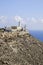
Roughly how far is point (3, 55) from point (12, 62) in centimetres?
122

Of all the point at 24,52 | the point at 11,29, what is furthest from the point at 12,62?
the point at 11,29

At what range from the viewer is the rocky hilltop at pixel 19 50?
69.5 ft

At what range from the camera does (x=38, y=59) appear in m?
23.4

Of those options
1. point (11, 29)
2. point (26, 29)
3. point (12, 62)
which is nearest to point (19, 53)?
point (12, 62)

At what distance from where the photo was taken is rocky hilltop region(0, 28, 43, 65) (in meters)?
21.2

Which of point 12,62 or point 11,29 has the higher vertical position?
point 11,29

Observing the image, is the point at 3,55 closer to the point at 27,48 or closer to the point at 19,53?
the point at 19,53

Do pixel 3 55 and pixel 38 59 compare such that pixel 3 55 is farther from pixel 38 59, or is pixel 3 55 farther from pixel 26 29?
pixel 26 29

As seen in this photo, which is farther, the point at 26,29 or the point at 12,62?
the point at 26,29

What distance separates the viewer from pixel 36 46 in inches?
1045

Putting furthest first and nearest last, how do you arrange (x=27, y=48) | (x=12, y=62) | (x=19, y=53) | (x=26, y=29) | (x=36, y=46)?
(x=26, y=29) < (x=36, y=46) < (x=27, y=48) < (x=19, y=53) < (x=12, y=62)

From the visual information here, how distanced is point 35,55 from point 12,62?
4.16 meters

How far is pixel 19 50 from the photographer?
2364cm

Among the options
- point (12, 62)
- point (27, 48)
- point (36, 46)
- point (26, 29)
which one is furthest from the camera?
point (26, 29)
